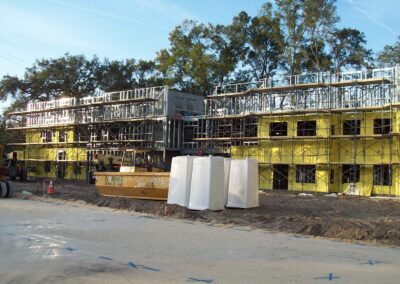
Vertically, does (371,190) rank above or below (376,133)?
below

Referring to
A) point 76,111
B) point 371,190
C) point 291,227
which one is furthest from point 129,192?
point 76,111

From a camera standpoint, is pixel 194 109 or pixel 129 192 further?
pixel 194 109

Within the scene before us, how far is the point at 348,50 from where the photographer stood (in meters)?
52.5

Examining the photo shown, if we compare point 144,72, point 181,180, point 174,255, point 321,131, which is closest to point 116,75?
point 144,72

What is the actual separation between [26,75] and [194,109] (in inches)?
1078

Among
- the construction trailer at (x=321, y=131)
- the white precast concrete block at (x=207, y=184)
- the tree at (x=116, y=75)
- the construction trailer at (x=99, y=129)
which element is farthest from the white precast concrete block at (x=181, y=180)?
the tree at (x=116, y=75)

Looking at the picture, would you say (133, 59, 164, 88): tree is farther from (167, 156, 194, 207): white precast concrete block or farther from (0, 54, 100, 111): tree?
(167, 156, 194, 207): white precast concrete block

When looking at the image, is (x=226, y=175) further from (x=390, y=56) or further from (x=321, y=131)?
(x=390, y=56)

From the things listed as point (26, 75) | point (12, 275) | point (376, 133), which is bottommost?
point (12, 275)

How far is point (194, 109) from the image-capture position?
47531 millimetres

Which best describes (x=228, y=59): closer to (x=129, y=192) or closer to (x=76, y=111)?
(x=76, y=111)

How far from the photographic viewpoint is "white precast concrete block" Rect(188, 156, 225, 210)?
18.3m

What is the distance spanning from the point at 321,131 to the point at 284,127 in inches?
136

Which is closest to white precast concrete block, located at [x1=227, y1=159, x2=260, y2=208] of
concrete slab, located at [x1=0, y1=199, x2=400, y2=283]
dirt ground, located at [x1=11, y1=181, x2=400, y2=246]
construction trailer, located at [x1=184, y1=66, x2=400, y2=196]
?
dirt ground, located at [x1=11, y1=181, x2=400, y2=246]
